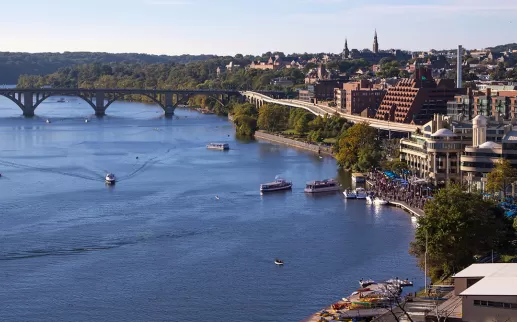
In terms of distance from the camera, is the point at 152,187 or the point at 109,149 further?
the point at 109,149

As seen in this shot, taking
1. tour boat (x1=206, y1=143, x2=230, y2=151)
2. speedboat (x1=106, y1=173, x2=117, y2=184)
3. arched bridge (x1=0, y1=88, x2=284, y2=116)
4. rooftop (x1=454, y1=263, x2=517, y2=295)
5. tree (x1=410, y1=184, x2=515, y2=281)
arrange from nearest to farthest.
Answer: rooftop (x1=454, y1=263, x2=517, y2=295)
tree (x1=410, y1=184, x2=515, y2=281)
speedboat (x1=106, y1=173, x2=117, y2=184)
tour boat (x1=206, y1=143, x2=230, y2=151)
arched bridge (x1=0, y1=88, x2=284, y2=116)

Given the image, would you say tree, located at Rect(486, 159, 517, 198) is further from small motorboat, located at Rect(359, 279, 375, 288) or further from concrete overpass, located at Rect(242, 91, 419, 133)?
concrete overpass, located at Rect(242, 91, 419, 133)

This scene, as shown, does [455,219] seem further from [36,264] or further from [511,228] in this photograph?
[36,264]

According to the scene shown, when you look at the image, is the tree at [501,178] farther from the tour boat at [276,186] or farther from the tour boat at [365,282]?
the tour boat at [365,282]

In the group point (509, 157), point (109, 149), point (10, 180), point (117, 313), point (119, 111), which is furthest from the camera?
point (119, 111)

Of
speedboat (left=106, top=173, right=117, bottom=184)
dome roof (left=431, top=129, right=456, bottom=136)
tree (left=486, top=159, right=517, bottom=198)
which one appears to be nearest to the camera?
tree (left=486, top=159, right=517, bottom=198)

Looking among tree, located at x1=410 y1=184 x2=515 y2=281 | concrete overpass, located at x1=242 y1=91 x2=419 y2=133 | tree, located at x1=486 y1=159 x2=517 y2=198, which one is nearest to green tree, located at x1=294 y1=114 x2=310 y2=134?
concrete overpass, located at x1=242 y1=91 x2=419 y2=133

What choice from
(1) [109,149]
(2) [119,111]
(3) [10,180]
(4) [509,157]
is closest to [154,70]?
(2) [119,111]
